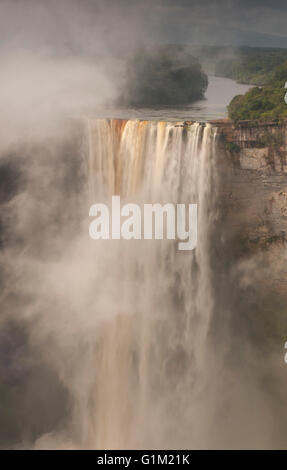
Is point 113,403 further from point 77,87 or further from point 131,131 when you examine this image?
point 77,87

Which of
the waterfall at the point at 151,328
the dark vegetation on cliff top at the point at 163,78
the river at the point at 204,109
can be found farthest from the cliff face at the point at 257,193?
the dark vegetation on cliff top at the point at 163,78

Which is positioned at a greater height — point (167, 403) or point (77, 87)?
point (77, 87)

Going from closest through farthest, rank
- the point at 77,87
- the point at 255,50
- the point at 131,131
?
the point at 131,131 → the point at 77,87 → the point at 255,50

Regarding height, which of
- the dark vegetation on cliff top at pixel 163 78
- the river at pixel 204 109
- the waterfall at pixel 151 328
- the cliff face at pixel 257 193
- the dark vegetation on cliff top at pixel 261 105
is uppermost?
the dark vegetation on cliff top at pixel 163 78

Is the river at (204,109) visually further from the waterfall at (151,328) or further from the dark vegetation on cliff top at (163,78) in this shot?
the waterfall at (151,328)

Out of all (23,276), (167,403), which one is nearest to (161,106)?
(23,276)

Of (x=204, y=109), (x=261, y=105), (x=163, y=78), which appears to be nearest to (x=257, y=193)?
(x=261, y=105)
